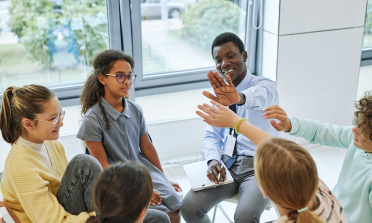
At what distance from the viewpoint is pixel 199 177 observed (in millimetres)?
2189

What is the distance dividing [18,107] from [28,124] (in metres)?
0.09

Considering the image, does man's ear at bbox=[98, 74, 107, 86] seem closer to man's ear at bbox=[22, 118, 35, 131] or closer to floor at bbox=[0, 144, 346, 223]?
man's ear at bbox=[22, 118, 35, 131]

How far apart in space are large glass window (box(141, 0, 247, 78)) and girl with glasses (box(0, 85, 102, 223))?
5.61 ft

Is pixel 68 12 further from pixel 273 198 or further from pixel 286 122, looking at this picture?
pixel 273 198

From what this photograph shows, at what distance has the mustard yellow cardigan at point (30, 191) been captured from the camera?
1562 mm

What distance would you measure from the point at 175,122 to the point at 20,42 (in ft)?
4.91

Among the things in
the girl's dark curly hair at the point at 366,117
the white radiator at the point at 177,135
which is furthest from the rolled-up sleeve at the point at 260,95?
the white radiator at the point at 177,135

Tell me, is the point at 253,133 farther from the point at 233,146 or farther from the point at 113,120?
the point at 113,120

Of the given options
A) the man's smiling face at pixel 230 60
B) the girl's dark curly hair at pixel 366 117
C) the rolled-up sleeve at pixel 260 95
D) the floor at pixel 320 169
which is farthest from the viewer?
the floor at pixel 320 169

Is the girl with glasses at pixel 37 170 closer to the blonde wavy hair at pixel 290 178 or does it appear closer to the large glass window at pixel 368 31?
the blonde wavy hair at pixel 290 178

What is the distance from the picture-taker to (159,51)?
3.38m

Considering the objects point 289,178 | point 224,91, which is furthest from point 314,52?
point 289,178

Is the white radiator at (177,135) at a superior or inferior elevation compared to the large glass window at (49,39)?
inferior

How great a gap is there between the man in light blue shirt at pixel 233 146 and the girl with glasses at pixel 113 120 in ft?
0.59
